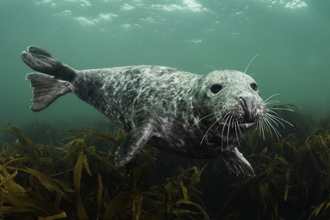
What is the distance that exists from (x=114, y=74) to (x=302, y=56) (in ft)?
197

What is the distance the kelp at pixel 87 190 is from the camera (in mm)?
1719

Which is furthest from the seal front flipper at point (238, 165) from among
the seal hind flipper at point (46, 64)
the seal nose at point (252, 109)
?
the seal hind flipper at point (46, 64)

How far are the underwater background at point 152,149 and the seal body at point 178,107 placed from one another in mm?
312

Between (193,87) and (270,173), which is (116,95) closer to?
(193,87)

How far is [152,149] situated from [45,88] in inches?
81.5

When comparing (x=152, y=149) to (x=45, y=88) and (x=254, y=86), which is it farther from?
(x=254, y=86)

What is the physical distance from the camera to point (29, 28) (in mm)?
33375

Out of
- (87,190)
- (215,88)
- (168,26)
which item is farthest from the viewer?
(168,26)

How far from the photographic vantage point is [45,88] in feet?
12.9

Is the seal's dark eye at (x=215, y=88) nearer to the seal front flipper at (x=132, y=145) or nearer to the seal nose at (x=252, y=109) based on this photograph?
the seal nose at (x=252, y=109)

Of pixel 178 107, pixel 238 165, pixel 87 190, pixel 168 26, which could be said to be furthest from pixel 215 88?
pixel 168 26

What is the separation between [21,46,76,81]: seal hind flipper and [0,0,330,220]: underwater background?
37.2 inches

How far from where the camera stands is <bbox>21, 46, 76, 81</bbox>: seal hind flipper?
11.7 feet

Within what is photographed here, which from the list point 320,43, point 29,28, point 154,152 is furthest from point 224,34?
point 154,152
